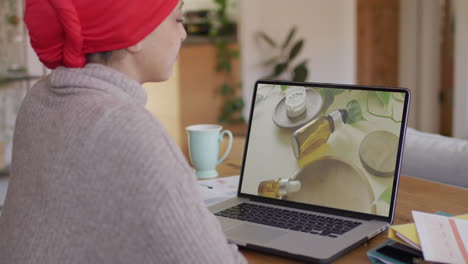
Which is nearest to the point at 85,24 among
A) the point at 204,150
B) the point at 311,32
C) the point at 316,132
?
the point at 316,132

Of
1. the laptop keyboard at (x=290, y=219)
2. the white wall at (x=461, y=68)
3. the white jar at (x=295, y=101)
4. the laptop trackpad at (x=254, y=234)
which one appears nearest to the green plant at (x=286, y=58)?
the white wall at (x=461, y=68)

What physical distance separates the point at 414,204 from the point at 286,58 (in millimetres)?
4220

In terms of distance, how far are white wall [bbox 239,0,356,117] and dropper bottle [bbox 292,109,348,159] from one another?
4071mm

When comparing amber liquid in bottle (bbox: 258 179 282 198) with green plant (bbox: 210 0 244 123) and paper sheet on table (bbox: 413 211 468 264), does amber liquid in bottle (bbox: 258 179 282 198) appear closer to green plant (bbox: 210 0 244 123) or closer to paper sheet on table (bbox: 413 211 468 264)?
paper sheet on table (bbox: 413 211 468 264)

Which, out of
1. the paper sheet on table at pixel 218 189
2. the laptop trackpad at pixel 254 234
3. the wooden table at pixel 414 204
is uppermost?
the laptop trackpad at pixel 254 234

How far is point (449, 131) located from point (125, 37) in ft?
18.0

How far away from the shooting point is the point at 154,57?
936 mm

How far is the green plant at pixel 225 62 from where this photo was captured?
17.4ft

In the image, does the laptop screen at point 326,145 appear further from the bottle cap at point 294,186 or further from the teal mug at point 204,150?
the teal mug at point 204,150

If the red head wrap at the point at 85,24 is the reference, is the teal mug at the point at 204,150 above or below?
below

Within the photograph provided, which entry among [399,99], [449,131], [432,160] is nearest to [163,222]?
[399,99]

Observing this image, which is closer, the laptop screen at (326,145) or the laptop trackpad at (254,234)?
the laptop trackpad at (254,234)

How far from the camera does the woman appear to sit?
762 mm

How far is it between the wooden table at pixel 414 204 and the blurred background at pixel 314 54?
3.74 metres
